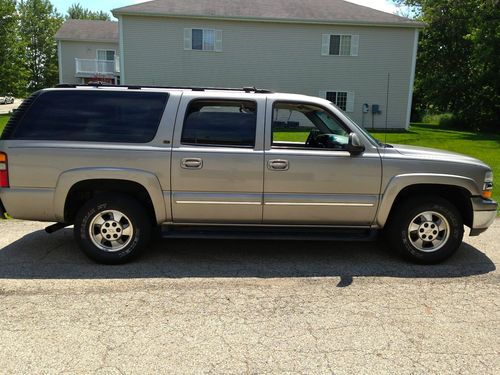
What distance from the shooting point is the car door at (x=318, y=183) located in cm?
496

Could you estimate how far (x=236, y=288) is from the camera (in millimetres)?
4496

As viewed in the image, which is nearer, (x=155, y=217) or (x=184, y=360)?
(x=184, y=360)

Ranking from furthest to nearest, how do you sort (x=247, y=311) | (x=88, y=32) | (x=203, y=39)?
(x=88, y=32) < (x=203, y=39) < (x=247, y=311)

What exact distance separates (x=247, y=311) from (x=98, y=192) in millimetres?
2235

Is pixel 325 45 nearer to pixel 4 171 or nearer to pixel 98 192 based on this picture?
pixel 98 192

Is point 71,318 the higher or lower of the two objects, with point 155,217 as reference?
lower

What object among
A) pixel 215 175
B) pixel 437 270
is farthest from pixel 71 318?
pixel 437 270

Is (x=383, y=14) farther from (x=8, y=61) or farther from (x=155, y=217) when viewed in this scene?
(x=8, y=61)

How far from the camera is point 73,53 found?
3725 cm

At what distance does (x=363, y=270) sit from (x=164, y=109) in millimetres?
2756

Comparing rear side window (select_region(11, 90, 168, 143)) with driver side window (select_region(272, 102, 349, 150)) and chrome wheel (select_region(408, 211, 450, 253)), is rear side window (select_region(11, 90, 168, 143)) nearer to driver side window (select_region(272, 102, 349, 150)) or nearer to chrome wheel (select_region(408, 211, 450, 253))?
driver side window (select_region(272, 102, 349, 150))

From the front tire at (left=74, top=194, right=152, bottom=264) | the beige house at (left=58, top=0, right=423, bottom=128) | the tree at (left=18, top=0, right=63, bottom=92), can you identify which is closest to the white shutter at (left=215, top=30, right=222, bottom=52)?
the beige house at (left=58, top=0, right=423, bottom=128)

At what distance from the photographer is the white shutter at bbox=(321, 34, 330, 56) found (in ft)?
84.1

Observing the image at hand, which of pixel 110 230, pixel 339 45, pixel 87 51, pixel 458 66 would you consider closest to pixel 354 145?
pixel 110 230
